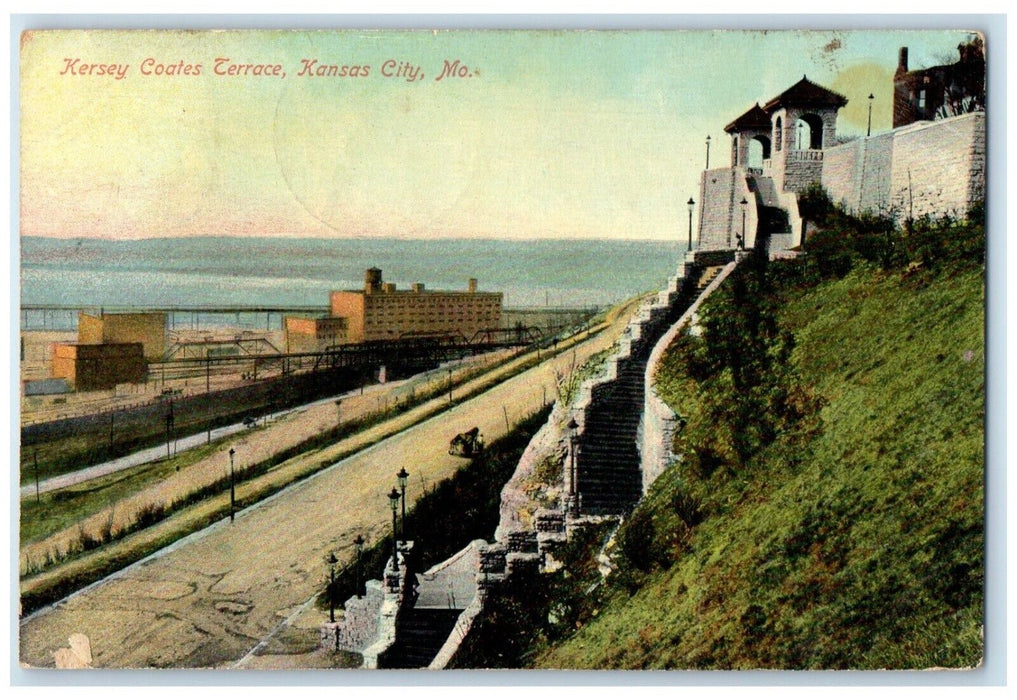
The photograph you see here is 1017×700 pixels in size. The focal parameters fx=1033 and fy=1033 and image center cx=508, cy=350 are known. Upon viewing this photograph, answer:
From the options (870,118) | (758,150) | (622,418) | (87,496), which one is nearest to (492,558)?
(622,418)

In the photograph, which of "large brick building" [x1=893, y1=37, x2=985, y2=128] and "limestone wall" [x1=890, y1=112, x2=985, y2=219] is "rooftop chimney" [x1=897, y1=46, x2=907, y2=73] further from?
"limestone wall" [x1=890, y1=112, x2=985, y2=219]

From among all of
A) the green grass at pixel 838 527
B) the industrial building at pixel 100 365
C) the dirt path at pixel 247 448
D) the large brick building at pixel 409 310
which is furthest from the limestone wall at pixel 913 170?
the industrial building at pixel 100 365

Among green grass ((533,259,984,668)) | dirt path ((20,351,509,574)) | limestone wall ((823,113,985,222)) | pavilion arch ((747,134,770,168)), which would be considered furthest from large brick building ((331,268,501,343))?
limestone wall ((823,113,985,222))

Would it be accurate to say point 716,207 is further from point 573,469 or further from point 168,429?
point 168,429

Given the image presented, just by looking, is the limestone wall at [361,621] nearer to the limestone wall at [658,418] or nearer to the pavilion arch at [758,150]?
the limestone wall at [658,418]

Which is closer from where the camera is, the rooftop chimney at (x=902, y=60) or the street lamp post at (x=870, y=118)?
the rooftop chimney at (x=902, y=60)

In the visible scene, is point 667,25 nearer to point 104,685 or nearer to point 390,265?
point 390,265
